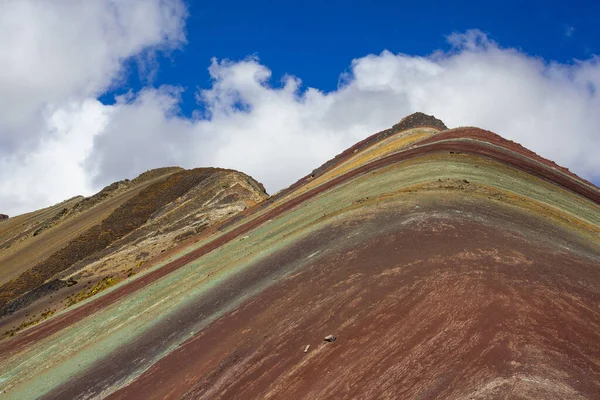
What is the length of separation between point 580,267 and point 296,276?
10866 mm

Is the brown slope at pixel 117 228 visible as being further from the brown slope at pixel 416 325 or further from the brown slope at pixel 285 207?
the brown slope at pixel 416 325

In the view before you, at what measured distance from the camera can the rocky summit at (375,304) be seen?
15250 mm

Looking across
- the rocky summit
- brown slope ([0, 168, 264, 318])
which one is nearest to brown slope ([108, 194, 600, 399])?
the rocky summit

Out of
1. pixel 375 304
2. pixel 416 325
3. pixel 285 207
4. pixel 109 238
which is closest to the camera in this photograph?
pixel 416 325

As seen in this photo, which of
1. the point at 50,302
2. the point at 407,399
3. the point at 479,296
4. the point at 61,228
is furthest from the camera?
the point at 61,228

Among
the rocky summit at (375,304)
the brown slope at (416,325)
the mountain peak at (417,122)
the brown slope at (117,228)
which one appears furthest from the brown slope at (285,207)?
the mountain peak at (417,122)

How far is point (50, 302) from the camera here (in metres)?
53.3

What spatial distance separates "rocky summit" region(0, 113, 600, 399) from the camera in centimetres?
1525

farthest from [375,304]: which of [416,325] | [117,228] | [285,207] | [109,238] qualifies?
[117,228]

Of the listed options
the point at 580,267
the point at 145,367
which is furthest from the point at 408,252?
the point at 145,367

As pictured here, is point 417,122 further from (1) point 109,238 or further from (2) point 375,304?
(2) point 375,304

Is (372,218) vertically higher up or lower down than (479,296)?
higher up

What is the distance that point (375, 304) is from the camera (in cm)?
1928

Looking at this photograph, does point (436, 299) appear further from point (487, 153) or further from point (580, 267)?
point (487, 153)
